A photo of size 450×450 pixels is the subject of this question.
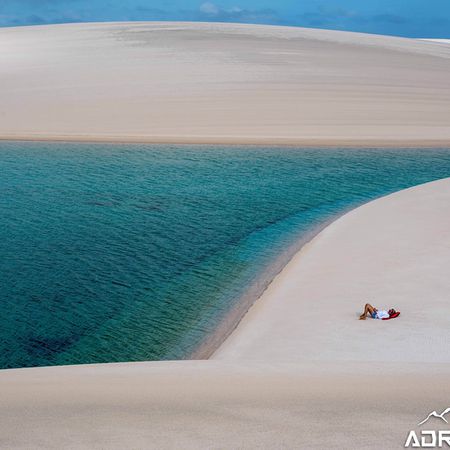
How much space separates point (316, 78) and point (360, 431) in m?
29.4

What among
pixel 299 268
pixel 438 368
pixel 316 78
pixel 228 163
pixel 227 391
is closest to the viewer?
pixel 227 391

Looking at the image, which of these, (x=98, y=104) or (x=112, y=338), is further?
(x=98, y=104)

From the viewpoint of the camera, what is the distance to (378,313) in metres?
7.72

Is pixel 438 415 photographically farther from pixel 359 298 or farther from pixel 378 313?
pixel 359 298

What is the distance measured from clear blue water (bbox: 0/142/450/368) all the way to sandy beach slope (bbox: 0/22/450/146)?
2266 mm

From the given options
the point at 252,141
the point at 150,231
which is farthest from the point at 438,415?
the point at 252,141

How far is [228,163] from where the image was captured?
802 inches

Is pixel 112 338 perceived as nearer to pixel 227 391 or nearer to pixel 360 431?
pixel 227 391

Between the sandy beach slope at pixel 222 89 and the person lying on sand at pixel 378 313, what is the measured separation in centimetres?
1616

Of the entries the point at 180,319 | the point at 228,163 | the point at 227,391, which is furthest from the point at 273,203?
the point at 227,391

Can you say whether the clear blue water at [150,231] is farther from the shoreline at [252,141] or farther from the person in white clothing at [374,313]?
the person in white clothing at [374,313]

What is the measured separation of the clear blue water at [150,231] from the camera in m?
8.56

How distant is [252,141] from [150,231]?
11250 mm

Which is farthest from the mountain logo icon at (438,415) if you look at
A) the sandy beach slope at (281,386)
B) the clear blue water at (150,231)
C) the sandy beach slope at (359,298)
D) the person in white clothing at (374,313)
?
the clear blue water at (150,231)
